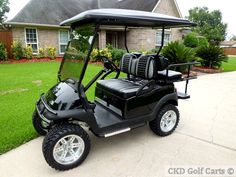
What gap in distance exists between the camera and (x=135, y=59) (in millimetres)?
3705

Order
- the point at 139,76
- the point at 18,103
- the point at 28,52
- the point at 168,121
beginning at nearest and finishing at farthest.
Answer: the point at 168,121
the point at 139,76
the point at 18,103
the point at 28,52

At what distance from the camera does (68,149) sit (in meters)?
2.57

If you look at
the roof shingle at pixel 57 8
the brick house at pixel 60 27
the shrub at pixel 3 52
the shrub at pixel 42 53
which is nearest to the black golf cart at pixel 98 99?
the brick house at pixel 60 27

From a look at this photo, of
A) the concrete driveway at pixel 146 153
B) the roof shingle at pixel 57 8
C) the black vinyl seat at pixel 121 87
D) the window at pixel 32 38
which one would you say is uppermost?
the roof shingle at pixel 57 8

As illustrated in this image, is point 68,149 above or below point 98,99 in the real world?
below

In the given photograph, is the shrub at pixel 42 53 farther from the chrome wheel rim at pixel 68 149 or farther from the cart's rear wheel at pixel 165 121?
the chrome wheel rim at pixel 68 149

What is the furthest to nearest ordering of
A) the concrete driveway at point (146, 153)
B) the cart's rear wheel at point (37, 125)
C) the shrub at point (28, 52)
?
1. the shrub at point (28, 52)
2. the cart's rear wheel at point (37, 125)
3. the concrete driveway at point (146, 153)

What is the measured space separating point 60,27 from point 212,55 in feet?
29.4

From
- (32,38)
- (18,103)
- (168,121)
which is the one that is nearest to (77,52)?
(168,121)

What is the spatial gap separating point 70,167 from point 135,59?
6.88 feet

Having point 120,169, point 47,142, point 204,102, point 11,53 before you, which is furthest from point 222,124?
point 11,53

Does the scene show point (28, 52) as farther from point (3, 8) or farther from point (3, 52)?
point (3, 8)

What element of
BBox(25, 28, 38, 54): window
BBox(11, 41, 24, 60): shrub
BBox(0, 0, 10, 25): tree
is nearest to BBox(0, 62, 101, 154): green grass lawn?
BBox(11, 41, 24, 60): shrub

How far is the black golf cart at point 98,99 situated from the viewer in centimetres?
248
